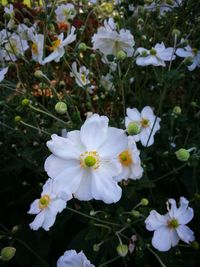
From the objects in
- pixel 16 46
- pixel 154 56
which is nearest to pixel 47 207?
pixel 154 56

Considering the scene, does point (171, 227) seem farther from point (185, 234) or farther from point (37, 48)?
point (37, 48)

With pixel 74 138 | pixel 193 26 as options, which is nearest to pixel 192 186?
pixel 74 138

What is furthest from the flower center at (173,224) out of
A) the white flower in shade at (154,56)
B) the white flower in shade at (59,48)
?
the white flower in shade at (59,48)

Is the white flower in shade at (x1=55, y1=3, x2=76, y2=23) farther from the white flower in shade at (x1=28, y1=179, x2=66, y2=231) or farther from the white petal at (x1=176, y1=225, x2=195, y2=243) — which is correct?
the white petal at (x1=176, y1=225, x2=195, y2=243)

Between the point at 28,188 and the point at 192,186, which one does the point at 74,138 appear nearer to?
the point at 192,186

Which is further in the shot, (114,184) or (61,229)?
(61,229)
